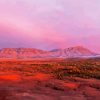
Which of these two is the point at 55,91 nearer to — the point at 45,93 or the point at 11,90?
the point at 45,93

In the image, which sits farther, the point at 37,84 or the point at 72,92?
the point at 37,84

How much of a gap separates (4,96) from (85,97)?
17.3 feet

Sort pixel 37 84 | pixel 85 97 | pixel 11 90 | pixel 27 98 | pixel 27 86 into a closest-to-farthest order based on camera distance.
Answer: pixel 27 98 → pixel 85 97 → pixel 11 90 → pixel 27 86 → pixel 37 84

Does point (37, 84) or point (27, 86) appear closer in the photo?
point (27, 86)

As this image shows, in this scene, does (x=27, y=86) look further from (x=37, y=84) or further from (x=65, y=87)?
(x=65, y=87)

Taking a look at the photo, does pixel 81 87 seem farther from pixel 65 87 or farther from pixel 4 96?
pixel 4 96

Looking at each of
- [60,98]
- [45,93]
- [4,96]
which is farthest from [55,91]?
[4,96]

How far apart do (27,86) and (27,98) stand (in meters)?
4.85

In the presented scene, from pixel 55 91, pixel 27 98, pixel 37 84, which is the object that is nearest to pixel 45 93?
pixel 55 91

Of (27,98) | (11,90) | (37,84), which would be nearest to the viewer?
(27,98)

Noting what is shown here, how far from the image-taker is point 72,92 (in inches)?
761

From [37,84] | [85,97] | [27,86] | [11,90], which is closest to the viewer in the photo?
[85,97]

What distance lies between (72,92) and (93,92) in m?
1.58

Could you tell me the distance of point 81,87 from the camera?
21.7 meters
